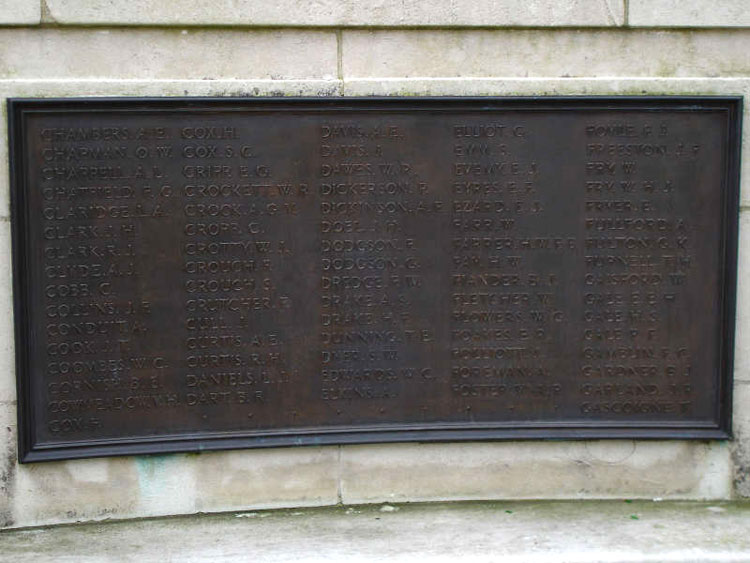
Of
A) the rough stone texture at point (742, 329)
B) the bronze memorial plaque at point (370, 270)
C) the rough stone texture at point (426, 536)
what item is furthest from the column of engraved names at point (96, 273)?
the rough stone texture at point (742, 329)

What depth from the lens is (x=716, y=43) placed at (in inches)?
211

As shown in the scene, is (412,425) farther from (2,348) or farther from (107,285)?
(2,348)

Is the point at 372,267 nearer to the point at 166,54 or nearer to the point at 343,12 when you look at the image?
the point at 343,12

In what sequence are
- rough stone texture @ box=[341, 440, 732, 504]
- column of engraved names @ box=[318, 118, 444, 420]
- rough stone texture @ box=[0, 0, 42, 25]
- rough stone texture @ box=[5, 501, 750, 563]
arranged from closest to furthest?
rough stone texture @ box=[5, 501, 750, 563], rough stone texture @ box=[0, 0, 42, 25], column of engraved names @ box=[318, 118, 444, 420], rough stone texture @ box=[341, 440, 732, 504]

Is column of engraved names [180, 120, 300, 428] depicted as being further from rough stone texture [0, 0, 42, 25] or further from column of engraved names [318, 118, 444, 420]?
rough stone texture [0, 0, 42, 25]

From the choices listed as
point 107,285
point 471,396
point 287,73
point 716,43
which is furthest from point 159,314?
→ point 716,43

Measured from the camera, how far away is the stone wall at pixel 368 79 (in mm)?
5094

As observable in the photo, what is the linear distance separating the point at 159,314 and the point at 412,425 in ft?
5.76

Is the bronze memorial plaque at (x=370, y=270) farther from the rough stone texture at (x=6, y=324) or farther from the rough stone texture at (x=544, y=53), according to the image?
the rough stone texture at (x=544, y=53)

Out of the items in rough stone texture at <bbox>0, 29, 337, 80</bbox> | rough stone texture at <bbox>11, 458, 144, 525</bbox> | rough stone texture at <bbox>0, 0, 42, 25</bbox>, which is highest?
rough stone texture at <bbox>0, 0, 42, 25</bbox>

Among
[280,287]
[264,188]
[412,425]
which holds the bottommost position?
[412,425]

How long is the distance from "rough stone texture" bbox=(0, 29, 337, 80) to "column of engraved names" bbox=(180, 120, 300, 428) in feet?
1.24

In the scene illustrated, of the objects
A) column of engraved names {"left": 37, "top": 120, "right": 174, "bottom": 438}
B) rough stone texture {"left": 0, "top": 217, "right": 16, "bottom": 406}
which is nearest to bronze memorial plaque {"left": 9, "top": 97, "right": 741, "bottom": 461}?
column of engraved names {"left": 37, "top": 120, "right": 174, "bottom": 438}

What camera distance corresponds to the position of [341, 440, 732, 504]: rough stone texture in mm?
5375
